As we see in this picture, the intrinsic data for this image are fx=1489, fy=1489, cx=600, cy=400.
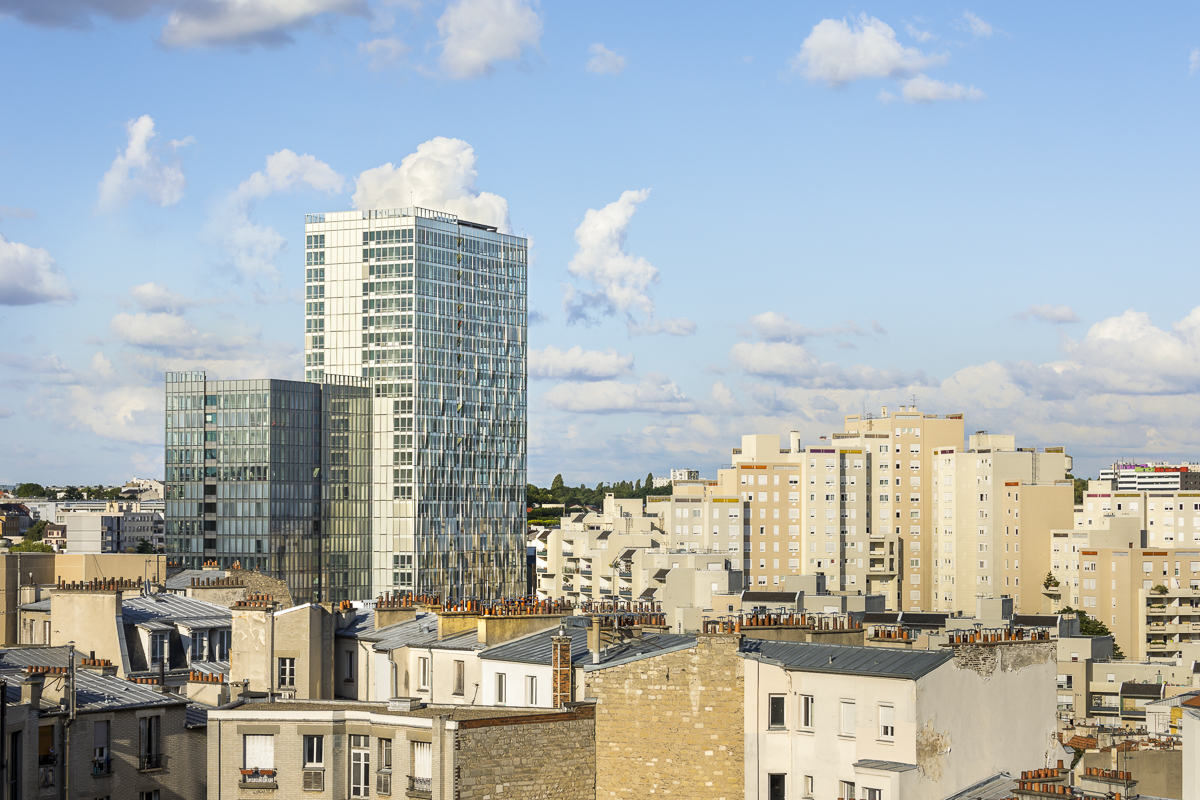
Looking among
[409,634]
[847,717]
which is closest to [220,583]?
[409,634]

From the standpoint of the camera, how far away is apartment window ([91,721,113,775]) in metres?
41.1

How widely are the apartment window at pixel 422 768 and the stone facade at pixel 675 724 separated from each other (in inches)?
182

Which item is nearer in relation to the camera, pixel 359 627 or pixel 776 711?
pixel 776 711

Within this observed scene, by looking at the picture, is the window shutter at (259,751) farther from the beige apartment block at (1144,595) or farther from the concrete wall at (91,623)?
the beige apartment block at (1144,595)

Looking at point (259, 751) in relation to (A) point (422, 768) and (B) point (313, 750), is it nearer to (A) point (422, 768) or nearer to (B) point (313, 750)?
(B) point (313, 750)

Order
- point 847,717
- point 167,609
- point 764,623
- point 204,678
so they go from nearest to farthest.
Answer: point 847,717 → point 764,623 → point 204,678 → point 167,609

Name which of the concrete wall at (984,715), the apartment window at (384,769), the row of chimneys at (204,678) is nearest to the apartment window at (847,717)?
the concrete wall at (984,715)

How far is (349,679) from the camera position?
52.1m

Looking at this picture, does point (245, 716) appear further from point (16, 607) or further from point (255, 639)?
point (16, 607)

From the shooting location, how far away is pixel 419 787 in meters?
37.6

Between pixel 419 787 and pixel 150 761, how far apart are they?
380 inches

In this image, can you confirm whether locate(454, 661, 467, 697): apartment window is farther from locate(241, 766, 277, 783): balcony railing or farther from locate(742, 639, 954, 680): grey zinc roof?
locate(742, 639, 954, 680): grey zinc roof

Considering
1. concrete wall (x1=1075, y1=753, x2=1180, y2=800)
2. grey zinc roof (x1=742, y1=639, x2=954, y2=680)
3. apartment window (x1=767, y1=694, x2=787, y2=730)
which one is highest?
grey zinc roof (x1=742, y1=639, x2=954, y2=680)

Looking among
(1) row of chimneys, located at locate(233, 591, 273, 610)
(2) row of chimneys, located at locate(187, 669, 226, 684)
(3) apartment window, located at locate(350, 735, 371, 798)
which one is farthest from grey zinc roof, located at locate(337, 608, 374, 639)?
(3) apartment window, located at locate(350, 735, 371, 798)
